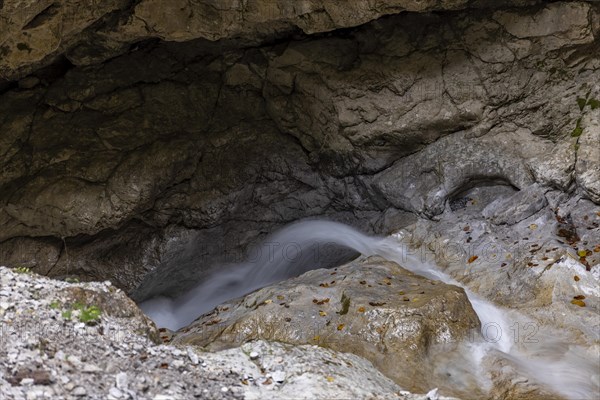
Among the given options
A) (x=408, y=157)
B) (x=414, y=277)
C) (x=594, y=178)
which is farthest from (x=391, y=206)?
(x=594, y=178)

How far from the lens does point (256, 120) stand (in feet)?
37.4

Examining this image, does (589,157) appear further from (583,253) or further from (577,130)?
(583,253)

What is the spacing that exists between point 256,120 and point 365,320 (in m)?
5.82

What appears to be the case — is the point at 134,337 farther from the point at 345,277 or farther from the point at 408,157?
the point at 408,157

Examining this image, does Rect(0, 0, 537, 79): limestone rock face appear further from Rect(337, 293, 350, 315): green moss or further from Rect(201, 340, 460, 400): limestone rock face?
Rect(201, 340, 460, 400): limestone rock face

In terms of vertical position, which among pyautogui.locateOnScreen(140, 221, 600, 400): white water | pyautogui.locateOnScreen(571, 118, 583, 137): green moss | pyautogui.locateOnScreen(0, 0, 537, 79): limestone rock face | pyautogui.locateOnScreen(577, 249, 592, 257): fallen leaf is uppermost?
pyautogui.locateOnScreen(0, 0, 537, 79): limestone rock face

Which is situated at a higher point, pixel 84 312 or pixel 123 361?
pixel 84 312

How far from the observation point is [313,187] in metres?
11.5

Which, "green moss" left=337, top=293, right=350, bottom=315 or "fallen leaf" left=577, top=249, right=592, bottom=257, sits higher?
"fallen leaf" left=577, top=249, right=592, bottom=257

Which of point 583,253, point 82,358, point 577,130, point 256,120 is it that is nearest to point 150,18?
point 256,120

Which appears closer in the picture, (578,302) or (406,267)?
(578,302)

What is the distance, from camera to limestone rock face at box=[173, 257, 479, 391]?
624cm

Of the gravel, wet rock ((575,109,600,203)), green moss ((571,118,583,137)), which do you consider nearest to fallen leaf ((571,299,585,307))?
wet rock ((575,109,600,203))

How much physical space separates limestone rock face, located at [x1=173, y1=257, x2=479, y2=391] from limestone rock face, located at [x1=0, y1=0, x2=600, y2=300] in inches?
102
